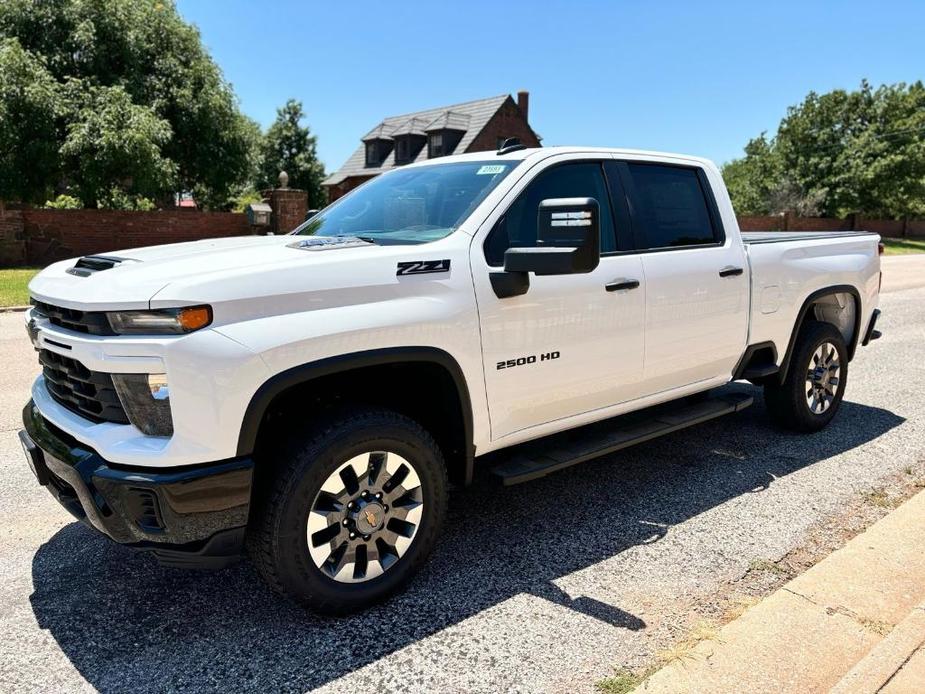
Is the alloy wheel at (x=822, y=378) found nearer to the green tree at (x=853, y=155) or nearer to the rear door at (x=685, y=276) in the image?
the rear door at (x=685, y=276)

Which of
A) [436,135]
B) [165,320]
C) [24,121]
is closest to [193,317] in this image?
[165,320]

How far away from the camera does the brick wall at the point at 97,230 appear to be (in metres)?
17.9

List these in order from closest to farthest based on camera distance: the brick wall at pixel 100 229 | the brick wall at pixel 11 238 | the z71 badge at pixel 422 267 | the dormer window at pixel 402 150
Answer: the z71 badge at pixel 422 267 < the brick wall at pixel 11 238 < the brick wall at pixel 100 229 < the dormer window at pixel 402 150

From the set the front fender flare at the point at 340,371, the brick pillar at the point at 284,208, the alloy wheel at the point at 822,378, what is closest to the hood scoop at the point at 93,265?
the front fender flare at the point at 340,371

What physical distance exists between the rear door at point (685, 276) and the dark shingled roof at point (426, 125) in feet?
109

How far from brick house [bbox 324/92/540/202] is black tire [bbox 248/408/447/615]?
1380 inches

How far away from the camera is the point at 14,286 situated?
14.1 meters

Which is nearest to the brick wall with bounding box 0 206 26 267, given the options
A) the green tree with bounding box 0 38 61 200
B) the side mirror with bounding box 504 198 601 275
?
the green tree with bounding box 0 38 61 200

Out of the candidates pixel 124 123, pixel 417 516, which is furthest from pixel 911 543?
pixel 124 123

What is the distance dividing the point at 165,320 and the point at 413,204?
1.66 metres

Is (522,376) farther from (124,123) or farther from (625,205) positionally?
(124,123)

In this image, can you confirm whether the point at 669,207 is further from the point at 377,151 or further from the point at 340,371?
the point at 377,151

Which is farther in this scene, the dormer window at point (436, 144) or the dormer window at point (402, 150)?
the dormer window at point (402, 150)

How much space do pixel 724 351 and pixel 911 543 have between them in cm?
149
